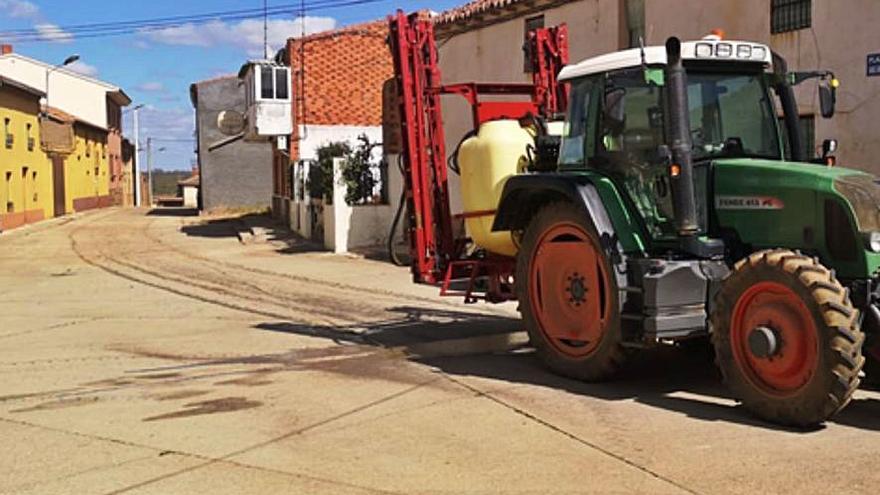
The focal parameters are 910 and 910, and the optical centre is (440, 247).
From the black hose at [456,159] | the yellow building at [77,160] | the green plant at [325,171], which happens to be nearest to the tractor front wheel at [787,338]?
the black hose at [456,159]

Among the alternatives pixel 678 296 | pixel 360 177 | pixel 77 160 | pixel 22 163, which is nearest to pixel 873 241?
pixel 678 296

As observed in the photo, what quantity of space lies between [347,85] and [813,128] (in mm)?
19684

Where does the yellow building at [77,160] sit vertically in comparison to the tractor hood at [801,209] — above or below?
above

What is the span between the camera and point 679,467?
520 centimetres

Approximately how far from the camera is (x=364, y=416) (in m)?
6.58

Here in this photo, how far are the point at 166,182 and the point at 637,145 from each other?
144346 millimetres

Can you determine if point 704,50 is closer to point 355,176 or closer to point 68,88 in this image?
point 355,176

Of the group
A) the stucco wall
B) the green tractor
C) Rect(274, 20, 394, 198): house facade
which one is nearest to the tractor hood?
the green tractor

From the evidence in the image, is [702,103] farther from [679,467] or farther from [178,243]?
[178,243]

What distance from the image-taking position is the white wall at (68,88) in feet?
169

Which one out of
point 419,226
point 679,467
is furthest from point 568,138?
point 679,467

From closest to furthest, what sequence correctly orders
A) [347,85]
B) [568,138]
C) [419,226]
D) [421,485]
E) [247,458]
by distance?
1. [421,485]
2. [247,458]
3. [568,138]
4. [419,226]
5. [347,85]

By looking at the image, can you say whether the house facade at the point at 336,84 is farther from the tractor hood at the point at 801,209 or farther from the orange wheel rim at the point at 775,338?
the orange wheel rim at the point at 775,338

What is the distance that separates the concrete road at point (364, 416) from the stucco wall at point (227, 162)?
32499 millimetres
